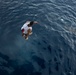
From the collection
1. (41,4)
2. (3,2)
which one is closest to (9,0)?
(3,2)

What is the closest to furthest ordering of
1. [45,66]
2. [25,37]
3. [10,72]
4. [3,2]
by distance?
[10,72], [45,66], [25,37], [3,2]

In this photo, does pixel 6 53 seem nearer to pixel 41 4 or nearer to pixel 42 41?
pixel 42 41

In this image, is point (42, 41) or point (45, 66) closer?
point (45, 66)

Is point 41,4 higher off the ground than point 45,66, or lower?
higher

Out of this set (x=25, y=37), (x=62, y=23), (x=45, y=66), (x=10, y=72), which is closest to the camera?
(x=10, y=72)

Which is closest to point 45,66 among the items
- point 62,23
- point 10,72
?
point 10,72

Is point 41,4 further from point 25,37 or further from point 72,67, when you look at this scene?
point 72,67
